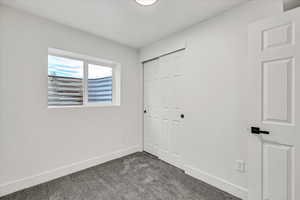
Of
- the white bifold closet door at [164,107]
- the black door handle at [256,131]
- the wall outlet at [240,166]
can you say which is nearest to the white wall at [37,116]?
the white bifold closet door at [164,107]

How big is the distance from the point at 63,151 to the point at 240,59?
289cm

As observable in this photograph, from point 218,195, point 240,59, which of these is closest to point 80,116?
point 218,195

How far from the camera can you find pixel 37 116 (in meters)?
2.01

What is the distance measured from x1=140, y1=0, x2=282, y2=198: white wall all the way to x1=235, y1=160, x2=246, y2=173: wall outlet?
0.04m

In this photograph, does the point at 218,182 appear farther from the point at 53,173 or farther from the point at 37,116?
the point at 37,116

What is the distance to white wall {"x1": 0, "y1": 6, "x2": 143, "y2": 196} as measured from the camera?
1797mm

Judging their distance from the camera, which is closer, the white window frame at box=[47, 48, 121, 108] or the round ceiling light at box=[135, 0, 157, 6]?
the round ceiling light at box=[135, 0, 157, 6]

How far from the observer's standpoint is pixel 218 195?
1.79 metres

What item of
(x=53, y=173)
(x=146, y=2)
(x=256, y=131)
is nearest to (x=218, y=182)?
(x=256, y=131)

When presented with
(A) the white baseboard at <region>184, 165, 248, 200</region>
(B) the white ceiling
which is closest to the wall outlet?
(A) the white baseboard at <region>184, 165, 248, 200</region>

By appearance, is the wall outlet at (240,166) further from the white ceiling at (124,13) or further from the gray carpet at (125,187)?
the white ceiling at (124,13)

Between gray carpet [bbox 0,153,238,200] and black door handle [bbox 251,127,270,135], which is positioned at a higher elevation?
black door handle [bbox 251,127,270,135]

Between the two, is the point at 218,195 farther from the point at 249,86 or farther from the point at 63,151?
the point at 63,151

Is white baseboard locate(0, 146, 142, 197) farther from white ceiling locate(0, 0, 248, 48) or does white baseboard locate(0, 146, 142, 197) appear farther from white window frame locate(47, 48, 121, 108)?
white ceiling locate(0, 0, 248, 48)
